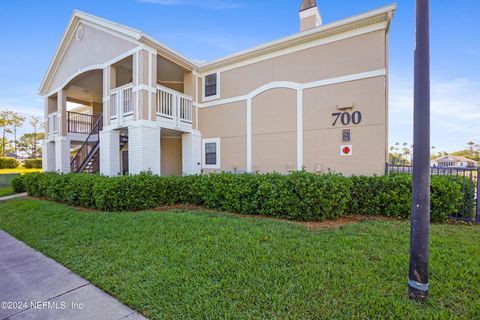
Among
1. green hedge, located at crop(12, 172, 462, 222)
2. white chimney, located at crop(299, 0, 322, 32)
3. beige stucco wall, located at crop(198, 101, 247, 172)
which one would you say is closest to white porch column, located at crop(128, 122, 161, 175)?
green hedge, located at crop(12, 172, 462, 222)

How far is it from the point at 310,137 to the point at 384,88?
2706 millimetres

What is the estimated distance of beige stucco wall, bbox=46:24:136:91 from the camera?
896 centimetres

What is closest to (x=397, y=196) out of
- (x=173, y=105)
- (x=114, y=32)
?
(x=173, y=105)

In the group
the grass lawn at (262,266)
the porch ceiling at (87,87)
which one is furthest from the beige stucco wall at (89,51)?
the grass lawn at (262,266)

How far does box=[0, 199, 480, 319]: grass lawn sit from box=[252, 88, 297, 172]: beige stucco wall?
4.16m

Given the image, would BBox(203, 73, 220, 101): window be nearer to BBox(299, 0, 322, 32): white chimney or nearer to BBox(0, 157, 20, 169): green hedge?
BBox(299, 0, 322, 32): white chimney

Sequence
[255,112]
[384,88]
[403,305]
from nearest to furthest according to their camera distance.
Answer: [403,305], [384,88], [255,112]

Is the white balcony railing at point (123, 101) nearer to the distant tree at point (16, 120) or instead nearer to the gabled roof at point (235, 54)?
Result: the gabled roof at point (235, 54)

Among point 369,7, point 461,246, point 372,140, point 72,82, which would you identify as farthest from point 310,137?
point 72,82

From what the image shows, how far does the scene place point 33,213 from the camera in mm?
6332

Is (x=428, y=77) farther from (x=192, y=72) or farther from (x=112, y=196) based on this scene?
(x=192, y=72)

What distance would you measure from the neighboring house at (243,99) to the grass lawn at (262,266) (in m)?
3.67

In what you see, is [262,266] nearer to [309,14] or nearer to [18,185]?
[309,14]

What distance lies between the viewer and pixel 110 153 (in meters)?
8.97
